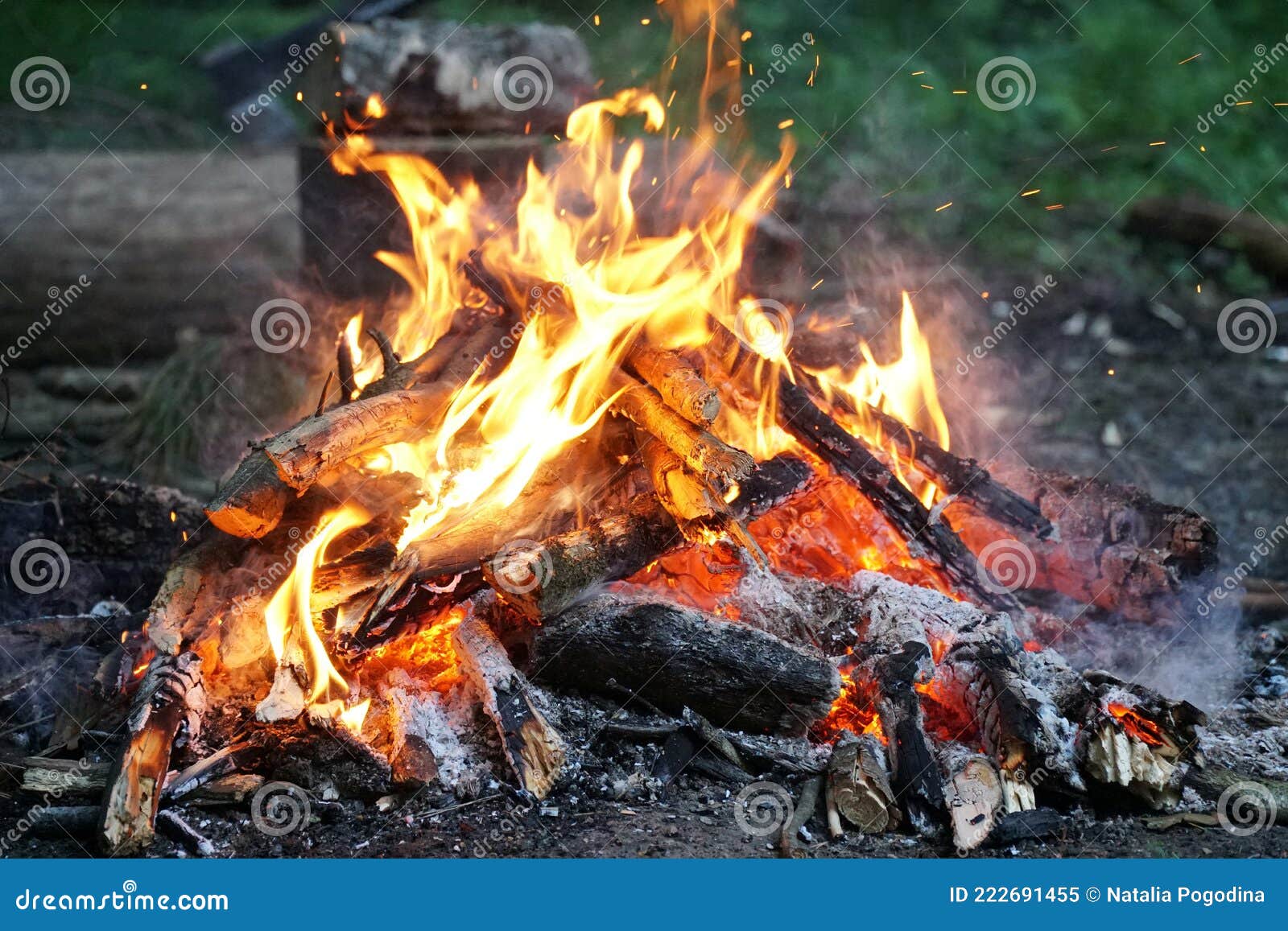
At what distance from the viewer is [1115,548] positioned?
4145mm

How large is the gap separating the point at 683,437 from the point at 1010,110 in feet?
21.1

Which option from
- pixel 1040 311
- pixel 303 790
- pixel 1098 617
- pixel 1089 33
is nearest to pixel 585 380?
pixel 303 790

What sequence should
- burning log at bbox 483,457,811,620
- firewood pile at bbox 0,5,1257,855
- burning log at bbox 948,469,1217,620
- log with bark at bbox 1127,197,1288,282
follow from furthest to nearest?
log with bark at bbox 1127,197,1288,282
burning log at bbox 948,469,1217,620
burning log at bbox 483,457,811,620
firewood pile at bbox 0,5,1257,855

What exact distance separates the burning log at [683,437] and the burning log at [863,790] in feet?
2.93

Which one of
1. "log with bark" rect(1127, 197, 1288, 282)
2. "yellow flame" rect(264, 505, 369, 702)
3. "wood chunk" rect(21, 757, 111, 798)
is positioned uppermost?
"log with bark" rect(1127, 197, 1288, 282)

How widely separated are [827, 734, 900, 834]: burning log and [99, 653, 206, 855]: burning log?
1.79 m

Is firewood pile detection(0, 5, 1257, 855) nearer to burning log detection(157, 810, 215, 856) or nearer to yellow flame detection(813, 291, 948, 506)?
burning log detection(157, 810, 215, 856)

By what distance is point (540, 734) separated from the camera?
3.21 meters

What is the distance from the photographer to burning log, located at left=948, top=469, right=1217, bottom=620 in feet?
13.4

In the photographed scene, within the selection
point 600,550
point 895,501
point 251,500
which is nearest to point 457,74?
point 251,500

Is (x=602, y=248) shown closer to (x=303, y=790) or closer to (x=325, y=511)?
(x=325, y=511)

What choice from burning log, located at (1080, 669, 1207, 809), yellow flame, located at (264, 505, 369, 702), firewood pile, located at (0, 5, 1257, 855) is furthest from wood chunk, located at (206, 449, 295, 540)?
burning log, located at (1080, 669, 1207, 809)

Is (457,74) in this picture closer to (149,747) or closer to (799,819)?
(149,747)

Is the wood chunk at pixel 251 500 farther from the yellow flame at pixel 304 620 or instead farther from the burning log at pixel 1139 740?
the burning log at pixel 1139 740
